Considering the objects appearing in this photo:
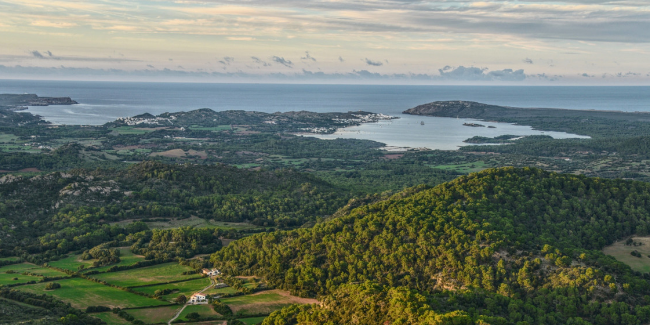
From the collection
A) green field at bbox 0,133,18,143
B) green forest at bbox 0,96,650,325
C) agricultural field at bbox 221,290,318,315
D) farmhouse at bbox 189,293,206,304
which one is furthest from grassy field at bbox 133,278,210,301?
green field at bbox 0,133,18,143

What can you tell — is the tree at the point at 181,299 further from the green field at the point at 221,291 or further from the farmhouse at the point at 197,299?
the green field at the point at 221,291

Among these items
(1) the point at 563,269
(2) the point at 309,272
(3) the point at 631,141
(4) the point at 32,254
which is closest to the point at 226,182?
(4) the point at 32,254

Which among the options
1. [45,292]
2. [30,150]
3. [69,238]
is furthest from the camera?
[30,150]

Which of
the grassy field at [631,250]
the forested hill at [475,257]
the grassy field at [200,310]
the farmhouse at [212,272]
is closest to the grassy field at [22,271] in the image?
the farmhouse at [212,272]

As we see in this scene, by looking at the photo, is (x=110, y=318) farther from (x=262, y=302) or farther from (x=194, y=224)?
(x=194, y=224)

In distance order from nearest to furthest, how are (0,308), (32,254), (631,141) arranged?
(0,308) < (32,254) < (631,141)

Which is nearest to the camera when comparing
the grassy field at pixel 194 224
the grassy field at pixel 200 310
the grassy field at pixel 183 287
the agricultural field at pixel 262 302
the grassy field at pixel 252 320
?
the grassy field at pixel 252 320

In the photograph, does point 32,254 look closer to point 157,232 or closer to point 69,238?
point 69,238
